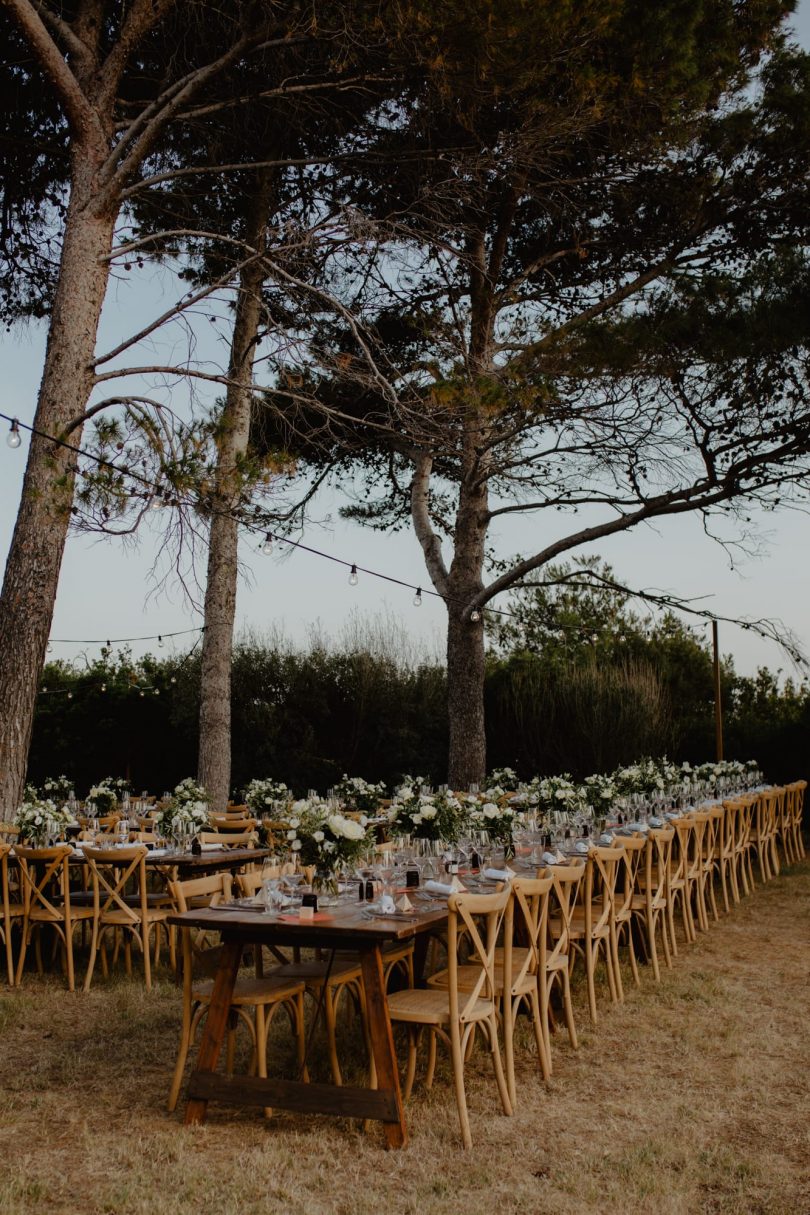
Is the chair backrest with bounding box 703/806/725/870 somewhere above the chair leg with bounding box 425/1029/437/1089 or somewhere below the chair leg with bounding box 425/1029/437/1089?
above

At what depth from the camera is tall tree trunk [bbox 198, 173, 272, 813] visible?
1017 cm

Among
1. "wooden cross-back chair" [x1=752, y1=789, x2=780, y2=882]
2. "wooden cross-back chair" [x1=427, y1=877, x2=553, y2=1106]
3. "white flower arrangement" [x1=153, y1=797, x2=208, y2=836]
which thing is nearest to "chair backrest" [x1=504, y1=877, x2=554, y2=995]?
"wooden cross-back chair" [x1=427, y1=877, x2=553, y2=1106]

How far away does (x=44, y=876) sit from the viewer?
6.20 metres

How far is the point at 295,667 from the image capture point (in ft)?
45.7

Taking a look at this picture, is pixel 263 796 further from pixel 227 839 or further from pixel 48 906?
pixel 48 906

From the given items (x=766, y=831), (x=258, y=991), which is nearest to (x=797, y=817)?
(x=766, y=831)

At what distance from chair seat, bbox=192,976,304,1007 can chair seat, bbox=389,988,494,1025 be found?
403mm

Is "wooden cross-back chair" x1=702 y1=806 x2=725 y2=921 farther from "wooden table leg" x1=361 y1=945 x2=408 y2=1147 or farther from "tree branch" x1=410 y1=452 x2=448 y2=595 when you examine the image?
"tree branch" x1=410 y1=452 x2=448 y2=595

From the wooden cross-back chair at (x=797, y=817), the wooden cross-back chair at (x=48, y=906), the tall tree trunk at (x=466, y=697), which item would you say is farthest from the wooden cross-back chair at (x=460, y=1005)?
the wooden cross-back chair at (x=797, y=817)

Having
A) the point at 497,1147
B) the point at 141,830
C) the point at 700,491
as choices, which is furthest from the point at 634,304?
the point at 497,1147

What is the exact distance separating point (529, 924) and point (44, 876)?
3.28 m

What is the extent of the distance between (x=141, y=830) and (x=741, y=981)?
4432 millimetres

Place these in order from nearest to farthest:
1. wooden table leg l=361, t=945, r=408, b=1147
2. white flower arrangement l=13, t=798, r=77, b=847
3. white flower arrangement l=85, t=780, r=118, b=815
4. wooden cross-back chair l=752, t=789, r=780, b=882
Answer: wooden table leg l=361, t=945, r=408, b=1147
white flower arrangement l=13, t=798, r=77, b=847
white flower arrangement l=85, t=780, r=118, b=815
wooden cross-back chair l=752, t=789, r=780, b=882

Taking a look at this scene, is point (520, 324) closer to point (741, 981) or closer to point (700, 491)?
point (700, 491)
